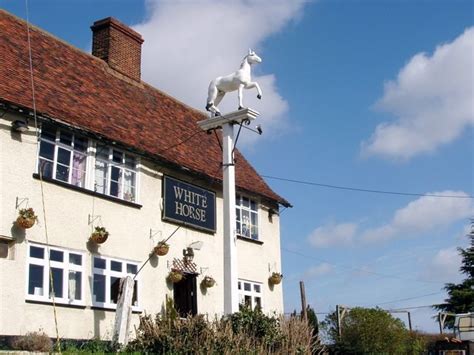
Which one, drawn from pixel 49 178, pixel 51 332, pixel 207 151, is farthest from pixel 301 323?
pixel 207 151

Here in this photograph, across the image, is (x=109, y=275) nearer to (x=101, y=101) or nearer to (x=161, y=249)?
(x=161, y=249)

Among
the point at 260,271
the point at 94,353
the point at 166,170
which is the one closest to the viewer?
the point at 94,353

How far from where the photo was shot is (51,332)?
15.5 metres

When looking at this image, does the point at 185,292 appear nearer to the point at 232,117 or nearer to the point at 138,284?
the point at 138,284

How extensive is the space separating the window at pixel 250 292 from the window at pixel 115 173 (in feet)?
17.3

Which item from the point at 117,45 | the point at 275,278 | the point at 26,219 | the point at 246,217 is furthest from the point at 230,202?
the point at 117,45

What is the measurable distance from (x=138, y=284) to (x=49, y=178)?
3.94 m

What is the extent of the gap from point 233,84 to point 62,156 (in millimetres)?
4555

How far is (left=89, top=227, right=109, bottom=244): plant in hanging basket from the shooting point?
16.7 meters

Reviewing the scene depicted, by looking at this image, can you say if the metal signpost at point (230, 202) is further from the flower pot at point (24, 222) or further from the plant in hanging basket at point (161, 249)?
the flower pot at point (24, 222)

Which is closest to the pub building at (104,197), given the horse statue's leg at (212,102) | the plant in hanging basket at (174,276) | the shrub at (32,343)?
the plant in hanging basket at (174,276)

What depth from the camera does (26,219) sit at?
14.9 m

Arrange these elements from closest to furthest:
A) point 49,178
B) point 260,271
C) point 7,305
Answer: point 7,305 < point 49,178 < point 260,271

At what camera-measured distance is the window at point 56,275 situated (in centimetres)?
1538
